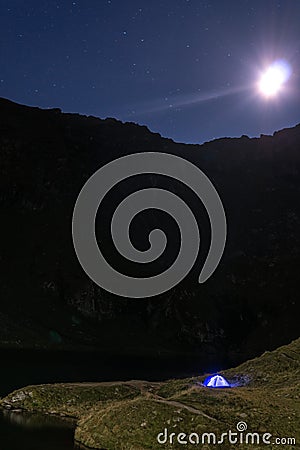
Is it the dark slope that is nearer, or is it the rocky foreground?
the rocky foreground

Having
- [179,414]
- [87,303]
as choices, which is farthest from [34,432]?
[87,303]

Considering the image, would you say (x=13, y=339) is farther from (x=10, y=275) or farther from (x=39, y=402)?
(x=39, y=402)

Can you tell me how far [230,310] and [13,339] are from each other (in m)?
98.8

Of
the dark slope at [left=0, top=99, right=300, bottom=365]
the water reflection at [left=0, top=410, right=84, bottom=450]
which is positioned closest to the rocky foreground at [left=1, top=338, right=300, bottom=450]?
the water reflection at [left=0, top=410, right=84, bottom=450]

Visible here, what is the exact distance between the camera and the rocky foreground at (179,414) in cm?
3012

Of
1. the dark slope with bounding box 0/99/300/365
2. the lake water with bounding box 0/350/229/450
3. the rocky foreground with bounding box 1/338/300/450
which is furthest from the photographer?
the dark slope with bounding box 0/99/300/365

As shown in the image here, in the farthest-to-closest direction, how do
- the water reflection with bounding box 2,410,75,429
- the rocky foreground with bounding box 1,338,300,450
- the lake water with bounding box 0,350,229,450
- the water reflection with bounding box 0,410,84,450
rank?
the water reflection with bounding box 2,410,75,429 < the lake water with bounding box 0,350,229,450 < the water reflection with bounding box 0,410,84,450 < the rocky foreground with bounding box 1,338,300,450

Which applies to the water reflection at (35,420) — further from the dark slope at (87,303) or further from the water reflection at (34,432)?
the dark slope at (87,303)

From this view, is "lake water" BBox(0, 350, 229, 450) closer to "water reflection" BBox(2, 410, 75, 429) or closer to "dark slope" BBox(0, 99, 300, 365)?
"water reflection" BBox(2, 410, 75, 429)

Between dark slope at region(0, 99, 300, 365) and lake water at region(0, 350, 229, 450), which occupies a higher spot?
dark slope at region(0, 99, 300, 365)

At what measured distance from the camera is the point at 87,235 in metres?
175

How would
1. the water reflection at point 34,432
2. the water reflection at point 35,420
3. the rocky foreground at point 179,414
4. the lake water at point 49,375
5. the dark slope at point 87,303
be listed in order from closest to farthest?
the rocky foreground at point 179,414 → the water reflection at point 34,432 → the lake water at point 49,375 → the water reflection at point 35,420 → the dark slope at point 87,303

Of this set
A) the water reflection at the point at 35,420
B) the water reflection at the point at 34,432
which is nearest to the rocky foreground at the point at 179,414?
the water reflection at the point at 34,432

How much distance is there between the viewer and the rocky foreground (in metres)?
30.1
